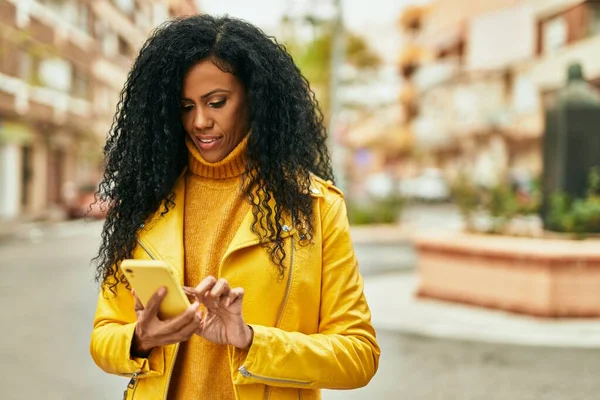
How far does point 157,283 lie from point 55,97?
32.7 meters

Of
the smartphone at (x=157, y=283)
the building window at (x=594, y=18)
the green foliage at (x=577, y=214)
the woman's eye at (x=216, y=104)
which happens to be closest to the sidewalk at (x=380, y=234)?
the green foliage at (x=577, y=214)

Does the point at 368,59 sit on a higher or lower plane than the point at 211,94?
higher

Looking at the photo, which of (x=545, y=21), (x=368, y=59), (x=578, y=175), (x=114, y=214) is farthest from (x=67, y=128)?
(x=114, y=214)

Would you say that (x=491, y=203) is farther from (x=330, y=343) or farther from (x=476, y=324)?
(x=330, y=343)

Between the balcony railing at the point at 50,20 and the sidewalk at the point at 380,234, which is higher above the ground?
the balcony railing at the point at 50,20

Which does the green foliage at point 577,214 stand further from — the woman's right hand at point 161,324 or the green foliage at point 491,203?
the woman's right hand at point 161,324

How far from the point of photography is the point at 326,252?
6.09 ft

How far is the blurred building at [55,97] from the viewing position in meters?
27.8

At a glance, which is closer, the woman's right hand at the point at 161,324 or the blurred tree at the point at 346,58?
the woman's right hand at the point at 161,324

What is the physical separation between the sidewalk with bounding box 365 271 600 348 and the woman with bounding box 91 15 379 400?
5.94 m

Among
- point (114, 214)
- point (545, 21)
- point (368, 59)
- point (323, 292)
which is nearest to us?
point (323, 292)

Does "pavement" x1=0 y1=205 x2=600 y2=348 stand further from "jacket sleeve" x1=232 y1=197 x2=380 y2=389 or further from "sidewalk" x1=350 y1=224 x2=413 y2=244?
"sidewalk" x1=350 y1=224 x2=413 y2=244

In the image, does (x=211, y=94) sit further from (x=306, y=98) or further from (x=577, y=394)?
(x=577, y=394)

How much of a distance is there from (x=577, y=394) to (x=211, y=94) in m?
4.67
